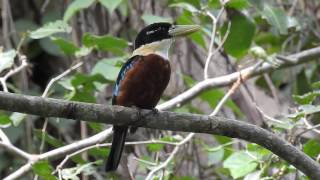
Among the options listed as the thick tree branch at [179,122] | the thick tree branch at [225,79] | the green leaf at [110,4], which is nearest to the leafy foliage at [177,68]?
the green leaf at [110,4]

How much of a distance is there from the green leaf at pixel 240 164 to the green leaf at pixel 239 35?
2.59 feet

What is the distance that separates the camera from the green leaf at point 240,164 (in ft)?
11.1

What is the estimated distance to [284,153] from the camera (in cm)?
276

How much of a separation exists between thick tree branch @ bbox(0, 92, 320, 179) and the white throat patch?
0.57 meters

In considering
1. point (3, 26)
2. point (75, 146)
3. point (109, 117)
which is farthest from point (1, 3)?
point (109, 117)

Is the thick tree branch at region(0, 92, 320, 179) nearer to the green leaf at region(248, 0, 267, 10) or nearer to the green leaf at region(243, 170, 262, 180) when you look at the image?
the green leaf at region(243, 170, 262, 180)

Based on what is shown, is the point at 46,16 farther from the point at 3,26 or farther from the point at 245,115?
the point at 245,115

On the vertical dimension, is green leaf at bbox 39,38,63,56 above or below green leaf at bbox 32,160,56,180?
above

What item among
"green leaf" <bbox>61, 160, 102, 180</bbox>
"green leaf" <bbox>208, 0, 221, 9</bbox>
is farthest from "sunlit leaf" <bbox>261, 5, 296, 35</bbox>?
"green leaf" <bbox>61, 160, 102, 180</bbox>

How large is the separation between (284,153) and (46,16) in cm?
264

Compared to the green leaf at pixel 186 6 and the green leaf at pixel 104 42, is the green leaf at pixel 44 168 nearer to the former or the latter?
the green leaf at pixel 104 42

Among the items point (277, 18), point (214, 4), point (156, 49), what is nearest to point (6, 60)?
point (156, 49)

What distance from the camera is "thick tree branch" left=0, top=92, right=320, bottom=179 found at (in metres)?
2.51

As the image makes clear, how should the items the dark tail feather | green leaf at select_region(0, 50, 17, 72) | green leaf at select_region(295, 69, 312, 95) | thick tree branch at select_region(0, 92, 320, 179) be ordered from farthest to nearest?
green leaf at select_region(295, 69, 312, 95), green leaf at select_region(0, 50, 17, 72), the dark tail feather, thick tree branch at select_region(0, 92, 320, 179)
